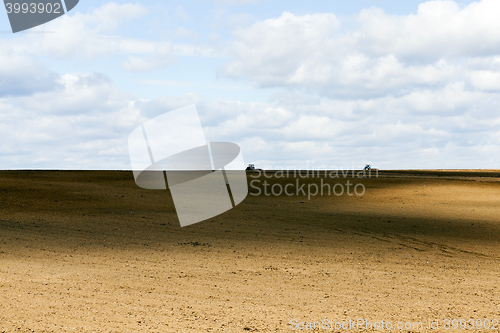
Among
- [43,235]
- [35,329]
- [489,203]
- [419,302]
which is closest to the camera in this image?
[35,329]

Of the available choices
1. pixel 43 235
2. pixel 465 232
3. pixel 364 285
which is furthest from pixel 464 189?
pixel 43 235

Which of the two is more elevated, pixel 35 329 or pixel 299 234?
pixel 35 329

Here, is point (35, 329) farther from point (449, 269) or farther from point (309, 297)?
point (449, 269)

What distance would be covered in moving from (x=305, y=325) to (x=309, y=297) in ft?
4.85

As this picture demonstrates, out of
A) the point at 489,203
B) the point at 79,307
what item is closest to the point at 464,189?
the point at 489,203

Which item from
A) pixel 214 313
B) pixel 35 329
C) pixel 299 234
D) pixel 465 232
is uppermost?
pixel 35 329

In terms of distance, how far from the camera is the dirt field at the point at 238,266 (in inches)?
252

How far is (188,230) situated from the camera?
15352 millimetres

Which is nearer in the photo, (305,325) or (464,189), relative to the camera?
(305,325)

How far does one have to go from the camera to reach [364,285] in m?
8.31

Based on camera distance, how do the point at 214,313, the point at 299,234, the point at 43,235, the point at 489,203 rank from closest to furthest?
the point at 214,313 < the point at 43,235 < the point at 299,234 < the point at 489,203

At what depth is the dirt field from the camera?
6.40 meters

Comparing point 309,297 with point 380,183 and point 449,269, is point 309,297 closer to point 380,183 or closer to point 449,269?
point 449,269

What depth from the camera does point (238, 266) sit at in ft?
32.7
